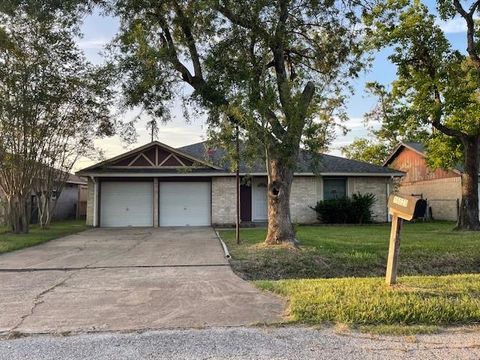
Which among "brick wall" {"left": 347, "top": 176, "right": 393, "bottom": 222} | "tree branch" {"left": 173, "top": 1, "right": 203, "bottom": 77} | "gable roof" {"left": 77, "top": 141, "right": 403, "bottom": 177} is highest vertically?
"tree branch" {"left": 173, "top": 1, "right": 203, "bottom": 77}

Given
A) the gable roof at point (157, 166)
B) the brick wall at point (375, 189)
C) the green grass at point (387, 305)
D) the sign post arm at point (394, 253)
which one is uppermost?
the gable roof at point (157, 166)

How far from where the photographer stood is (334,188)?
26.0 m

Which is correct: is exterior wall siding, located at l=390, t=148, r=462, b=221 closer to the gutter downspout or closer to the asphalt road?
the gutter downspout

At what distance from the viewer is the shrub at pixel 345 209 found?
80.2ft

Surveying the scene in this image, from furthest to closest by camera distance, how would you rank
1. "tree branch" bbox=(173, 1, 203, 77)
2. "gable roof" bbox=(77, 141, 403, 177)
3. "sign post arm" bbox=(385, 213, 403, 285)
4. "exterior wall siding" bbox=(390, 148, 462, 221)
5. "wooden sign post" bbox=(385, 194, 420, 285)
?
"exterior wall siding" bbox=(390, 148, 462, 221) → "gable roof" bbox=(77, 141, 403, 177) → "tree branch" bbox=(173, 1, 203, 77) → "sign post arm" bbox=(385, 213, 403, 285) → "wooden sign post" bbox=(385, 194, 420, 285)

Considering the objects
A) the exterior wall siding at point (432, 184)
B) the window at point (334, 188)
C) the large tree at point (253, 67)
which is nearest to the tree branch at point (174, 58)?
the large tree at point (253, 67)

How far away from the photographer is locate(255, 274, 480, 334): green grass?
5.83m

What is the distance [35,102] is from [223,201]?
10108mm

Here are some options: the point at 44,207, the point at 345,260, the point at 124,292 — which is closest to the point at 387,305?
the point at 124,292

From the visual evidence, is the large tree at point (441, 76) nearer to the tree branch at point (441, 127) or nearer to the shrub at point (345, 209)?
the tree branch at point (441, 127)

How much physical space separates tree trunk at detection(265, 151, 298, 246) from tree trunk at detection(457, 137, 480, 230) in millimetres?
10028

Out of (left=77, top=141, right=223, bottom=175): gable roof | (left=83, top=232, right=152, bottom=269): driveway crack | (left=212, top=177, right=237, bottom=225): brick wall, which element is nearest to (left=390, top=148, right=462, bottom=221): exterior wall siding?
(left=212, top=177, right=237, bottom=225): brick wall

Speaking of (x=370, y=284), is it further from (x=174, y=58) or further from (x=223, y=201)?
(x=223, y=201)

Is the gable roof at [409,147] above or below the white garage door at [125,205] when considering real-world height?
above
